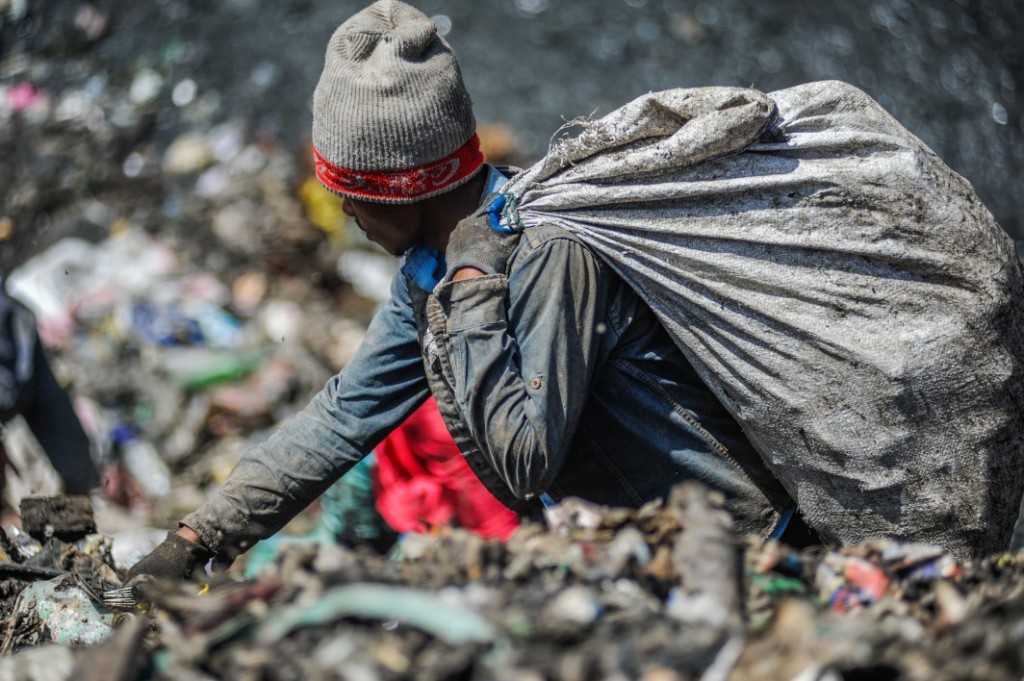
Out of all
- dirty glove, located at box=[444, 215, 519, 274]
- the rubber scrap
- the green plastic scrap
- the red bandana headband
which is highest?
the red bandana headband

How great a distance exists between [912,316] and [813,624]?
0.83 m

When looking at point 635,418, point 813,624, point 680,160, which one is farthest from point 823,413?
point 813,624

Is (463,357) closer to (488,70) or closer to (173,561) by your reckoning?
(173,561)

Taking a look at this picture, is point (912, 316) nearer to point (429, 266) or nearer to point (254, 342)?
point (429, 266)

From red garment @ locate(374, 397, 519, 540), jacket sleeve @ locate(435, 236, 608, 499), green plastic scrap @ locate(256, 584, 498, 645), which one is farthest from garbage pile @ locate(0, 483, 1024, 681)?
red garment @ locate(374, 397, 519, 540)

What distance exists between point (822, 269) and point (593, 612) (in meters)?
0.91

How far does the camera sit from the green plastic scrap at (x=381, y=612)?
4.51ft

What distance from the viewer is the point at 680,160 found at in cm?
194

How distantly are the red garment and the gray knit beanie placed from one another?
1038mm

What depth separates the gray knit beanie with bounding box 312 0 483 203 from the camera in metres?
2.05

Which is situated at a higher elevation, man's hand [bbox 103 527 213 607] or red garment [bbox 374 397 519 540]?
man's hand [bbox 103 527 213 607]

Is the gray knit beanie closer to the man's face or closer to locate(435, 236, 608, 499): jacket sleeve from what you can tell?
the man's face

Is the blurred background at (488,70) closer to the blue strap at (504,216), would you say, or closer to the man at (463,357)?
the man at (463,357)

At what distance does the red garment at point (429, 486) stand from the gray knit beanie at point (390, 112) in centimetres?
104
